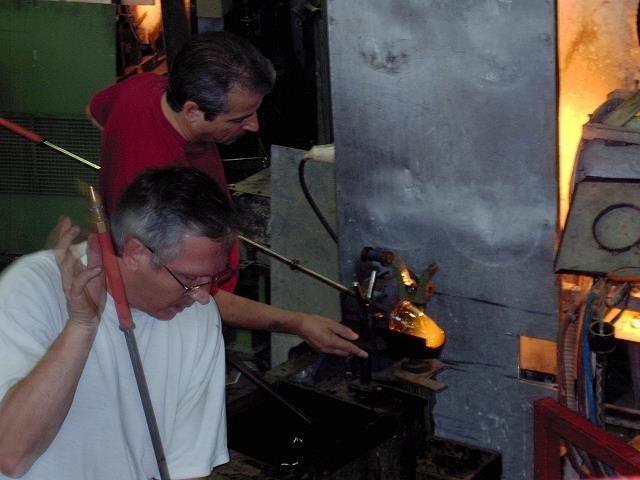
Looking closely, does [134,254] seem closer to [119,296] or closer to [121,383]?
[119,296]

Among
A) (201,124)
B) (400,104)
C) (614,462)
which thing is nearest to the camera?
(614,462)

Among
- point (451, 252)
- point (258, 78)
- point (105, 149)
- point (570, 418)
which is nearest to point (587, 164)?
point (451, 252)

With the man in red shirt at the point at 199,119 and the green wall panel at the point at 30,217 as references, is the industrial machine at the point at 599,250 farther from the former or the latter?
the green wall panel at the point at 30,217

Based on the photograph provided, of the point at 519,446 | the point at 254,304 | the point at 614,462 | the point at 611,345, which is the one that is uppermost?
the point at 254,304

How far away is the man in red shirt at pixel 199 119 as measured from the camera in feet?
10.8

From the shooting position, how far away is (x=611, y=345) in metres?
3.34

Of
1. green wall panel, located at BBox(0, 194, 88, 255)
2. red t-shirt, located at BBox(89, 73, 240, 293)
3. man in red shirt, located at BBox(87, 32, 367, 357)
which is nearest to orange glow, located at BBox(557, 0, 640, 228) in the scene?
man in red shirt, located at BBox(87, 32, 367, 357)

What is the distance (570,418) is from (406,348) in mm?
577

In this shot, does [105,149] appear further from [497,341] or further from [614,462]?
[614,462]

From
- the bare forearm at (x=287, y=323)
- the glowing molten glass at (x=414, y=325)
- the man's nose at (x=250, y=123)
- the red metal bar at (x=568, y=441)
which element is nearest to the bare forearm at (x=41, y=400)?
the bare forearm at (x=287, y=323)

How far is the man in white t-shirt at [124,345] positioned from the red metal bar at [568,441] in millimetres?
1171

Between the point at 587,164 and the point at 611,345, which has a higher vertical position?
the point at 587,164

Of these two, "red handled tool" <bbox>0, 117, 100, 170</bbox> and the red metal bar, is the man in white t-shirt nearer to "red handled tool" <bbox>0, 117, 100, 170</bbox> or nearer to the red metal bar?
the red metal bar

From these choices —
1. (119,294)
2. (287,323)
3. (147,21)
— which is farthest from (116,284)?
(147,21)
